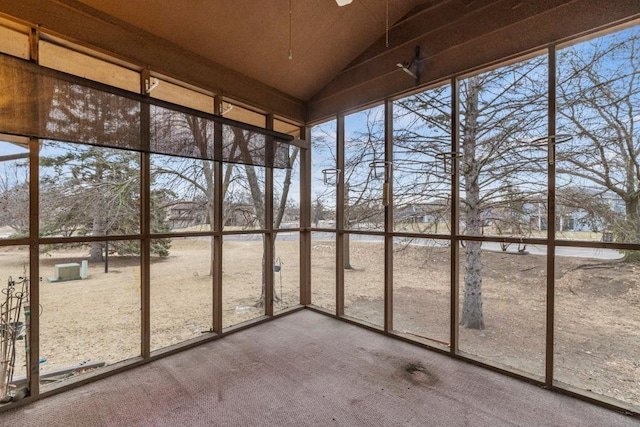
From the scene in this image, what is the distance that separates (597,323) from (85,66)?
16.2 ft

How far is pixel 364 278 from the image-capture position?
3789 mm

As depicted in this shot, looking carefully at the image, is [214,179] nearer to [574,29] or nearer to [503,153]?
[503,153]

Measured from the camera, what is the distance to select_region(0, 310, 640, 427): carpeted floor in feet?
6.30

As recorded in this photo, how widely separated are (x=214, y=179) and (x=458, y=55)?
2799 millimetres

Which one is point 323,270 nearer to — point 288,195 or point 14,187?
point 288,195

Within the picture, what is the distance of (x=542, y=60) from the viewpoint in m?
2.59

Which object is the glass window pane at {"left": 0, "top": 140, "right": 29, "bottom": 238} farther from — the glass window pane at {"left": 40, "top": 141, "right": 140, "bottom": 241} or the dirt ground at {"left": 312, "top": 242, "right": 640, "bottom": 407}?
the dirt ground at {"left": 312, "top": 242, "right": 640, "bottom": 407}

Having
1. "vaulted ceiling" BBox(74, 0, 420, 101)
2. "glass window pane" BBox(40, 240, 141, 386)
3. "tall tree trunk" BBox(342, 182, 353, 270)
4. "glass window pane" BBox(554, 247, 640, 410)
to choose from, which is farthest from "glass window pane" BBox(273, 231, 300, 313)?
"glass window pane" BBox(554, 247, 640, 410)

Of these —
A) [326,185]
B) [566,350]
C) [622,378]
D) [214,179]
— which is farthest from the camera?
[326,185]

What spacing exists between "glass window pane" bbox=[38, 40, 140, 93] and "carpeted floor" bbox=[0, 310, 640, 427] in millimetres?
2588

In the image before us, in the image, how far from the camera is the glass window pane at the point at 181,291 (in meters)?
2.83

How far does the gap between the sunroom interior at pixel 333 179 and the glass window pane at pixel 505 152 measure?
0.02 meters

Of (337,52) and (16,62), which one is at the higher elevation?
(337,52)

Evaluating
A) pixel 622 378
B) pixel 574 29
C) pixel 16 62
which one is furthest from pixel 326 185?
pixel 622 378
